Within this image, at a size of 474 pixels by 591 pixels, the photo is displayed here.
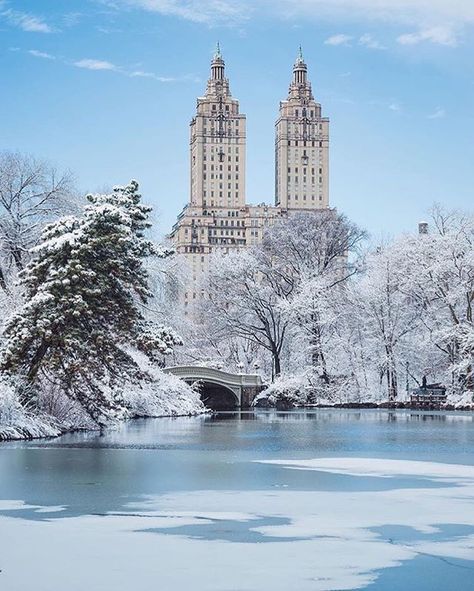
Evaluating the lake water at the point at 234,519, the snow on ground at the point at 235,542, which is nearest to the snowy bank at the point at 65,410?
the lake water at the point at 234,519

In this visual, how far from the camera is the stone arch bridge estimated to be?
5688cm

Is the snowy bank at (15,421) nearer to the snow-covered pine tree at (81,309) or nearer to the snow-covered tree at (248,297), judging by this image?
the snow-covered pine tree at (81,309)

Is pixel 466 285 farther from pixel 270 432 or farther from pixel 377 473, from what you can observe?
pixel 377 473

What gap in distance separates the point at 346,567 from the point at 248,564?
83 centimetres

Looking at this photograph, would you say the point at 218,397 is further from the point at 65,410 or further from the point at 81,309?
the point at 81,309

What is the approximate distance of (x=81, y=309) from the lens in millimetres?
27500

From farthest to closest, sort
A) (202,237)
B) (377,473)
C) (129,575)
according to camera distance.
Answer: (202,237)
(377,473)
(129,575)

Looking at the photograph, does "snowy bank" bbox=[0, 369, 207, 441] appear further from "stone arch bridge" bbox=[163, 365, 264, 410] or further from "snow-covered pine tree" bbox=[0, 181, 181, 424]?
"stone arch bridge" bbox=[163, 365, 264, 410]

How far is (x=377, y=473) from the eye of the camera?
17.7 m

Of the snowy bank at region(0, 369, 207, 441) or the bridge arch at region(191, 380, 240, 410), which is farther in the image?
the bridge arch at region(191, 380, 240, 410)

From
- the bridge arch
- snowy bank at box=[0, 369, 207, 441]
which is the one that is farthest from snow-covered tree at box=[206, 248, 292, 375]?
snowy bank at box=[0, 369, 207, 441]

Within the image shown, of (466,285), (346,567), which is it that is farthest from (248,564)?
(466,285)

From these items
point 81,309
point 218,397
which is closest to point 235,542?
point 81,309

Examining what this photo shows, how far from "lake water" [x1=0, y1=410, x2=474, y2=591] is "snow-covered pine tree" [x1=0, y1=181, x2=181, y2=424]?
17.4 feet
